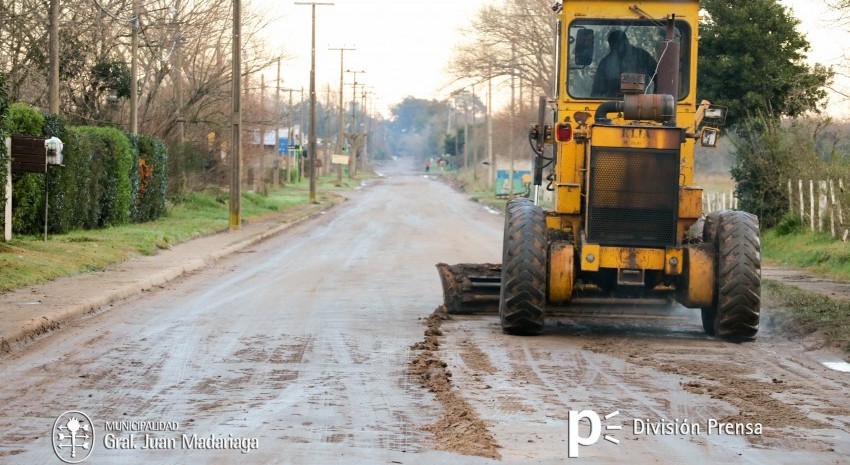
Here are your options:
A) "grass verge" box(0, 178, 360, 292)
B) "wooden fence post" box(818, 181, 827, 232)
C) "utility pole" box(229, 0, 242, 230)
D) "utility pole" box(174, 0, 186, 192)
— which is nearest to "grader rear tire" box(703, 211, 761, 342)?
"grass verge" box(0, 178, 360, 292)

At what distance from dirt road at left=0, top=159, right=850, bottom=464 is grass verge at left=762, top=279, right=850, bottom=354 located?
40 centimetres

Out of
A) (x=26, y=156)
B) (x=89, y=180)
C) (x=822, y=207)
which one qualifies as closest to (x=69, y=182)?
(x=89, y=180)

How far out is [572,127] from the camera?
1344cm

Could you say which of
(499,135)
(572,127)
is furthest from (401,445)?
(499,135)

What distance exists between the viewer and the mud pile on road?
7570 millimetres

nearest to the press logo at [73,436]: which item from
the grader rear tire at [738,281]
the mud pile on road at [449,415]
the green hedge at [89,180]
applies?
the mud pile on road at [449,415]

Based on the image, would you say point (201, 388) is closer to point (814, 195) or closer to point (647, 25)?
point (647, 25)

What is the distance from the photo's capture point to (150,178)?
33344mm

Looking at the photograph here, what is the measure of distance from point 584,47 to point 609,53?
1.04ft

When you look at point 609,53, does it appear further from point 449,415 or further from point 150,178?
point 150,178

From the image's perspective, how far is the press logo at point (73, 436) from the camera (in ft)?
23.8

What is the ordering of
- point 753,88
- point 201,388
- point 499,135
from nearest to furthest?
point 201,388, point 753,88, point 499,135

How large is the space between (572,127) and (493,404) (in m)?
5.29

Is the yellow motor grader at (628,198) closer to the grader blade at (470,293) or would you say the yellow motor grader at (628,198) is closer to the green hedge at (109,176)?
the grader blade at (470,293)
